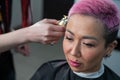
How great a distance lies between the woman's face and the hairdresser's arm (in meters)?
0.05

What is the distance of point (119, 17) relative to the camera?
Answer: 44.5 inches

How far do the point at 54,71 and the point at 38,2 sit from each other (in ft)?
7.44

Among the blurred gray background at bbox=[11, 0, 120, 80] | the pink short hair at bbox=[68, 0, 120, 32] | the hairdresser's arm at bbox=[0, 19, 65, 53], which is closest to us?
the pink short hair at bbox=[68, 0, 120, 32]

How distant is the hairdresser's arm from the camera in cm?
119

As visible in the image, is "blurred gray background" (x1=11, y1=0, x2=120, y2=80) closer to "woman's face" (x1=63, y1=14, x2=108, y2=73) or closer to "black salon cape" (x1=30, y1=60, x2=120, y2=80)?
"black salon cape" (x1=30, y1=60, x2=120, y2=80)

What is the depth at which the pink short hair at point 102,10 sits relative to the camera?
3.59 ft

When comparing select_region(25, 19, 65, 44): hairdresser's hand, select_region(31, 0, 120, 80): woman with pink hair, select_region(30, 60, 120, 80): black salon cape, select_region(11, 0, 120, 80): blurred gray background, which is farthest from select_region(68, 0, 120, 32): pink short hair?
select_region(11, 0, 120, 80): blurred gray background

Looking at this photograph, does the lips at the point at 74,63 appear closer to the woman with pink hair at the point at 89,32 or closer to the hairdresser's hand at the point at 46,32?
the woman with pink hair at the point at 89,32

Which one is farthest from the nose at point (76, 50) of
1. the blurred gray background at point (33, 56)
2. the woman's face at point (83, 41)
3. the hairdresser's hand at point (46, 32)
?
the blurred gray background at point (33, 56)

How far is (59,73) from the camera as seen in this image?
1347 millimetres

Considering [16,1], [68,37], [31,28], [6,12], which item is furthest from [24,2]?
[16,1]

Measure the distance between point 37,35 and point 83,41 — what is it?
0.73 feet

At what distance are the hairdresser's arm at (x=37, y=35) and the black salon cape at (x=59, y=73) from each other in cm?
18

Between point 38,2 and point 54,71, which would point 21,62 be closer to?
point 38,2
